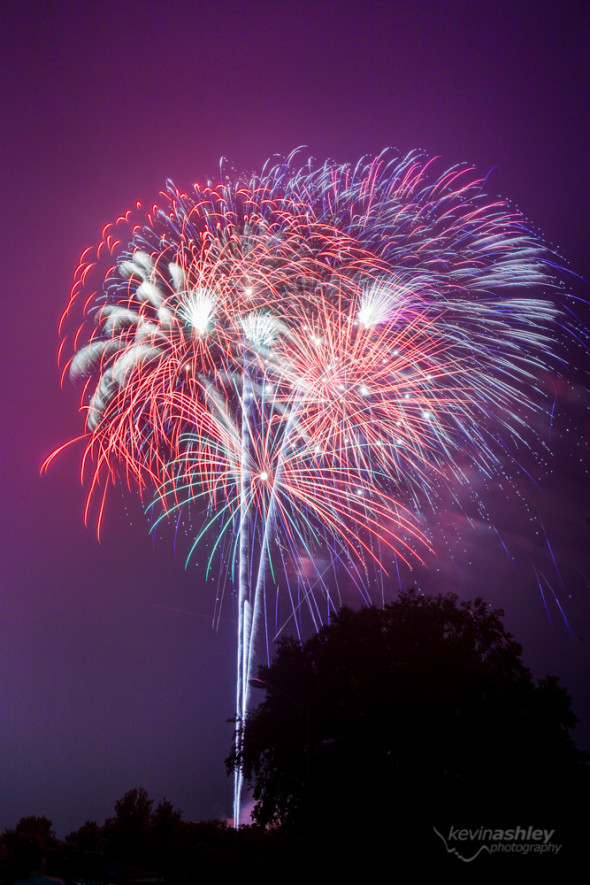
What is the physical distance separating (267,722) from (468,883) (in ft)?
28.6

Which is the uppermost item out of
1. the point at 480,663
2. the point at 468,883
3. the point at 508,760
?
the point at 480,663

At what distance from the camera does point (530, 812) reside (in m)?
17.4

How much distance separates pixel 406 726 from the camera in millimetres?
19938

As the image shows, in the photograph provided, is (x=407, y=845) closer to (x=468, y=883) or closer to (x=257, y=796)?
(x=468, y=883)

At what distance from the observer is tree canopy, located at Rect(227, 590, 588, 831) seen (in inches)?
730

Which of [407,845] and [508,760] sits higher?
[508,760]

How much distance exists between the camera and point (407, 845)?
1770 cm

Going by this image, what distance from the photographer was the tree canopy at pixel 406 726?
60.8ft

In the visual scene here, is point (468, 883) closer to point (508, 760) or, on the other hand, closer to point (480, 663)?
point (508, 760)

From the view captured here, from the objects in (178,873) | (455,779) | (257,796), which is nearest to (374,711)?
(455,779)

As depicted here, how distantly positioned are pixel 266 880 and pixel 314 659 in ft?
32.7

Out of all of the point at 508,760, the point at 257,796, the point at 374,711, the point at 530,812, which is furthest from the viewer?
the point at 257,796

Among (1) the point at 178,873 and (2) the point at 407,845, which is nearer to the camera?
(1) the point at 178,873

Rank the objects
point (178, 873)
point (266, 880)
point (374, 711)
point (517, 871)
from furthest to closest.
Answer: point (374, 711) → point (517, 871) → point (178, 873) → point (266, 880)
